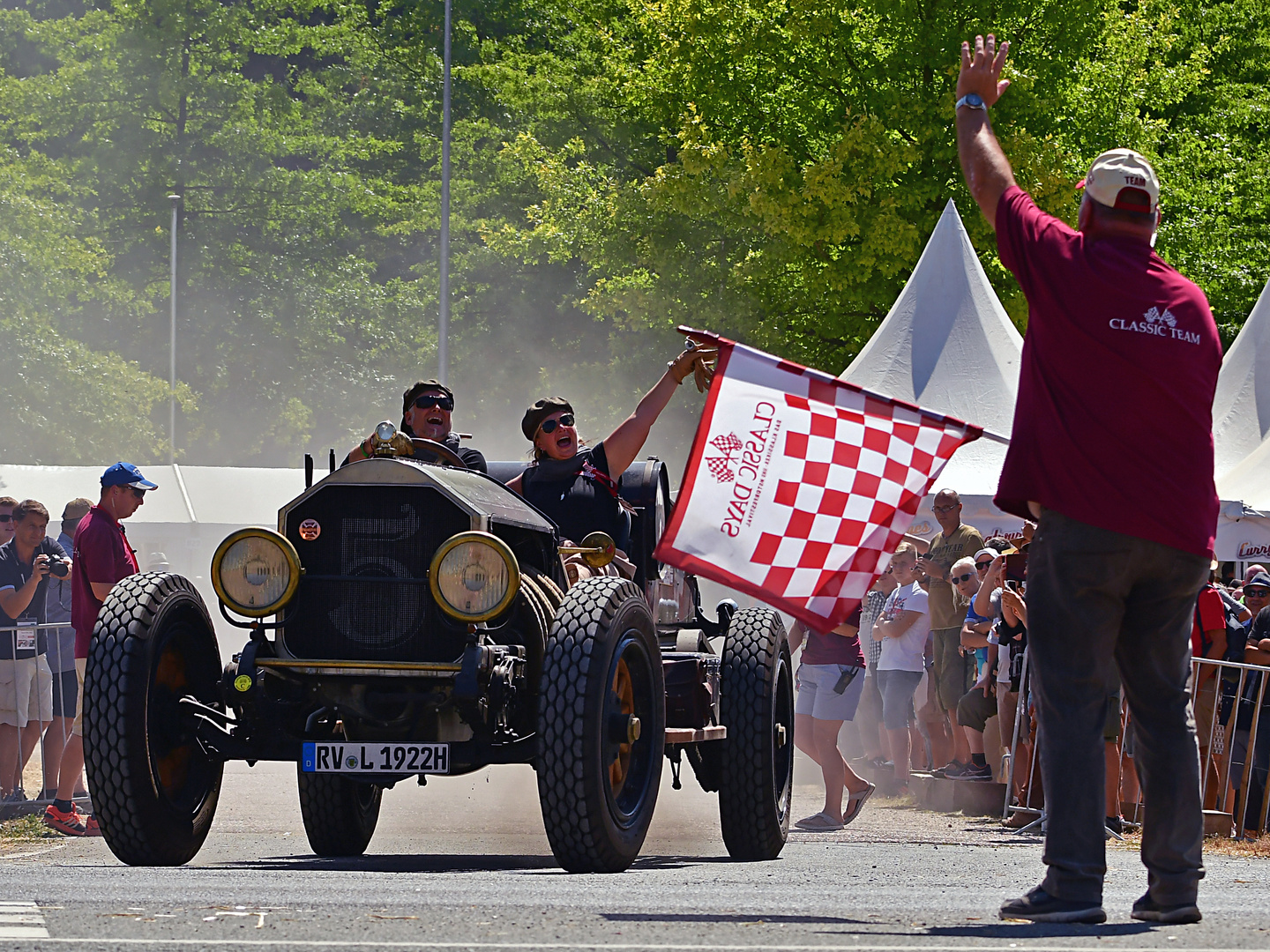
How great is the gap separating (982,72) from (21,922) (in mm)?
3315

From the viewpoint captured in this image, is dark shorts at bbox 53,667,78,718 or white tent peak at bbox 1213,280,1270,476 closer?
dark shorts at bbox 53,667,78,718

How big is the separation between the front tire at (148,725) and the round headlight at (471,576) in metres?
1.00

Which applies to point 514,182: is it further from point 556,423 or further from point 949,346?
point 556,423

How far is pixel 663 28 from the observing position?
80.6ft

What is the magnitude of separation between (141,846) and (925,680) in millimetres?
7499

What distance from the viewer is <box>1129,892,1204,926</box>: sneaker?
4.36 meters

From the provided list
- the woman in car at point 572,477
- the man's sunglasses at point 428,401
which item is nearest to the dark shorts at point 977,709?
the woman in car at point 572,477

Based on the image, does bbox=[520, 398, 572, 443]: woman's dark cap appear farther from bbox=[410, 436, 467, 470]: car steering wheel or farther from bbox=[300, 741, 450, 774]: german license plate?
bbox=[300, 741, 450, 774]: german license plate

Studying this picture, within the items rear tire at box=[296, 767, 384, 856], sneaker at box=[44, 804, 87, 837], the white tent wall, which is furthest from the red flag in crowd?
the white tent wall

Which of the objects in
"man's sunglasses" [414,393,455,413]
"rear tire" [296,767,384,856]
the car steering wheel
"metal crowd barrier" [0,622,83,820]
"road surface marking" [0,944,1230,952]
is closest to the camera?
"road surface marking" [0,944,1230,952]

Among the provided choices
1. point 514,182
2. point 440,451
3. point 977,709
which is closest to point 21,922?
point 440,451

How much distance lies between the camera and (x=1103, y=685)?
450 centimetres

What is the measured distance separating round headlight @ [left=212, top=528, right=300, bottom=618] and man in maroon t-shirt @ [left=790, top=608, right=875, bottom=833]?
4.85 metres

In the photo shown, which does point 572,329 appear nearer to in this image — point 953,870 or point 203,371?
point 203,371
